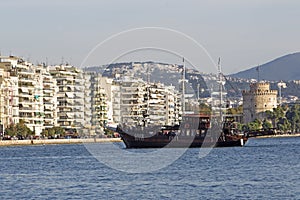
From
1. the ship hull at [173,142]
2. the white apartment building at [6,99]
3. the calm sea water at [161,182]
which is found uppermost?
the white apartment building at [6,99]

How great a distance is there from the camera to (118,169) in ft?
228

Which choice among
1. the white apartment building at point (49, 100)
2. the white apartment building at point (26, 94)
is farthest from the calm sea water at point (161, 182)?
the white apartment building at point (49, 100)

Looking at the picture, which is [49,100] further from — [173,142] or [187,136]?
[173,142]

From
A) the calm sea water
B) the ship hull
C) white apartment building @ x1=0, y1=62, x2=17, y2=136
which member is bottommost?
the calm sea water

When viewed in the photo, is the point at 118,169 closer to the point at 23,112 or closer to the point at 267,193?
the point at 267,193

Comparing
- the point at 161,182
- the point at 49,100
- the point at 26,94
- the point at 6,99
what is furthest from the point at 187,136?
the point at 49,100

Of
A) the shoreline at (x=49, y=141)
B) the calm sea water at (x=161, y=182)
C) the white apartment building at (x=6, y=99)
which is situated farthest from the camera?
the white apartment building at (x=6, y=99)

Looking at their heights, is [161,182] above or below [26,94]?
below

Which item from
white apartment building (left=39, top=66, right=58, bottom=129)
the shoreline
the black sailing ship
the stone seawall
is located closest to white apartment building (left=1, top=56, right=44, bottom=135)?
white apartment building (left=39, top=66, right=58, bottom=129)

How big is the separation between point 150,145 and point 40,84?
3181 inches

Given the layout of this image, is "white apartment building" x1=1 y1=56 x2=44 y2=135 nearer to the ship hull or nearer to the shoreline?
the shoreline

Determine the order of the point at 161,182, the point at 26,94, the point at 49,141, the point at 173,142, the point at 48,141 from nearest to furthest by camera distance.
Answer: the point at 161,182 < the point at 173,142 < the point at 48,141 < the point at 49,141 < the point at 26,94

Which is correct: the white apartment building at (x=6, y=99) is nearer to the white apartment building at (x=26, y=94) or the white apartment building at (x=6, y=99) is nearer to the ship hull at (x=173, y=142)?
the white apartment building at (x=26, y=94)

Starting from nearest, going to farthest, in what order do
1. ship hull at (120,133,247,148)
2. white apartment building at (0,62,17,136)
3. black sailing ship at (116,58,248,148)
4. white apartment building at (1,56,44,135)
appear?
ship hull at (120,133,247,148) → black sailing ship at (116,58,248,148) → white apartment building at (0,62,17,136) → white apartment building at (1,56,44,135)
